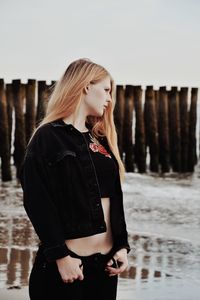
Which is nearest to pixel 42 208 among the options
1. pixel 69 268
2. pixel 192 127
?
pixel 69 268

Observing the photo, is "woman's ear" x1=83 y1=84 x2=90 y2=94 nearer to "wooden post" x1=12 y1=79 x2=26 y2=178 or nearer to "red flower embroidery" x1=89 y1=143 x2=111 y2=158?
"red flower embroidery" x1=89 y1=143 x2=111 y2=158

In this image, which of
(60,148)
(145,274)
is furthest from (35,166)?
(145,274)

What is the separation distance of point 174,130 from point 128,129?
1.58m

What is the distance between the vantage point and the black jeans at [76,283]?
2.53m

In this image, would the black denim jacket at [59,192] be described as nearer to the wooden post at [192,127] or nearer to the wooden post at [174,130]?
the wooden post at [174,130]

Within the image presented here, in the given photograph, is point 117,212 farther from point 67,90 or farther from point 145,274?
point 145,274

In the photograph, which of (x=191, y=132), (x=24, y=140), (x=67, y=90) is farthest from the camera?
(x=191, y=132)

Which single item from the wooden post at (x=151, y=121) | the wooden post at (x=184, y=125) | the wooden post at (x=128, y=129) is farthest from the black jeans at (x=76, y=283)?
the wooden post at (x=184, y=125)

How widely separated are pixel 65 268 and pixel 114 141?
541mm

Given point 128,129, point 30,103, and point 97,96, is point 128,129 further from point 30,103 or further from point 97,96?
point 97,96

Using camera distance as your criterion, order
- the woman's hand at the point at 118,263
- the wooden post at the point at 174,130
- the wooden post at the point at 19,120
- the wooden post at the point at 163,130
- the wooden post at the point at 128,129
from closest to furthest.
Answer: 1. the woman's hand at the point at 118,263
2. the wooden post at the point at 19,120
3. the wooden post at the point at 128,129
4. the wooden post at the point at 163,130
5. the wooden post at the point at 174,130

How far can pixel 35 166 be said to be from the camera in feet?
8.30

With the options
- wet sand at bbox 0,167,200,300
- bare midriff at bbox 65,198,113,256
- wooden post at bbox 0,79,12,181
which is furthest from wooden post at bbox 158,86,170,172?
bare midriff at bbox 65,198,113,256

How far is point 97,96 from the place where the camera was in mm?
2695
